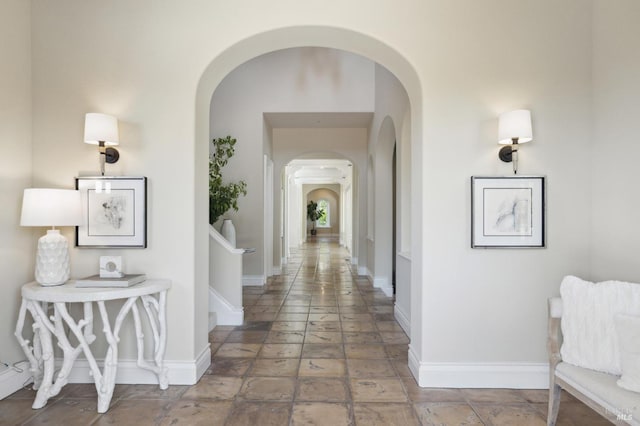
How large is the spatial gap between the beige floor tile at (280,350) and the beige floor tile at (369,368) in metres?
0.52

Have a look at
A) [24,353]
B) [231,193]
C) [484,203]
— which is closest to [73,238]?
[24,353]

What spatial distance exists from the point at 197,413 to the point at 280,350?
120cm

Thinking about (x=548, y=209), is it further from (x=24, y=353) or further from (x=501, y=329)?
(x=24, y=353)

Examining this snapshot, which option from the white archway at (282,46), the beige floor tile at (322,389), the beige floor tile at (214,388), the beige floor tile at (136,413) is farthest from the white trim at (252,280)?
the beige floor tile at (136,413)

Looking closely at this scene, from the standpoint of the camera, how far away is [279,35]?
2.91m

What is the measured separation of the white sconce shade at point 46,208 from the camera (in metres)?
2.48

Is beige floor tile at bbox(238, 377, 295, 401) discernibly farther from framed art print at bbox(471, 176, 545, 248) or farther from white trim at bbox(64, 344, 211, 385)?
framed art print at bbox(471, 176, 545, 248)

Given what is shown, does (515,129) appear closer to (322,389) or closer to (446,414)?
(446,414)

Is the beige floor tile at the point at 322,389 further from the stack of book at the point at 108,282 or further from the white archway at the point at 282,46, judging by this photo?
the stack of book at the point at 108,282

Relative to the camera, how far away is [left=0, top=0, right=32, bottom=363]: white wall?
265cm

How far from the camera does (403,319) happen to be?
13.9ft

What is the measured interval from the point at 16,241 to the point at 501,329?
141 inches

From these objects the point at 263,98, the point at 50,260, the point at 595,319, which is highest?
the point at 263,98

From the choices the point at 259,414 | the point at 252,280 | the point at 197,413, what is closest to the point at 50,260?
the point at 197,413
